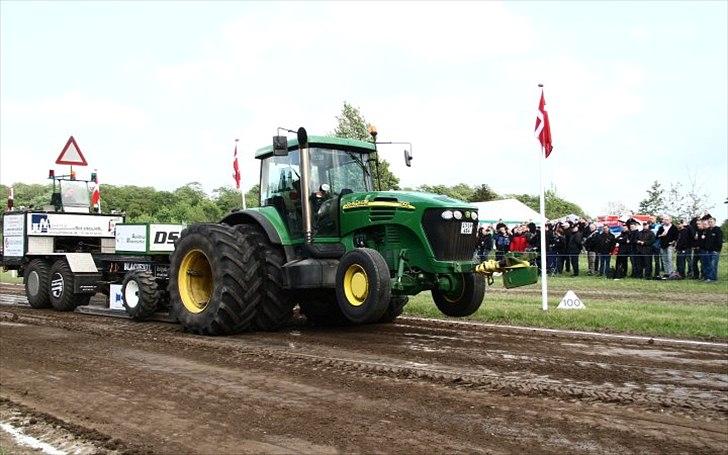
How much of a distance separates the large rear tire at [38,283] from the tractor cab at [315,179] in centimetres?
553

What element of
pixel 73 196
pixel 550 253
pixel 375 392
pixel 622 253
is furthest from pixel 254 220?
pixel 550 253

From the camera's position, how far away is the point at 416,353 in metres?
7.30

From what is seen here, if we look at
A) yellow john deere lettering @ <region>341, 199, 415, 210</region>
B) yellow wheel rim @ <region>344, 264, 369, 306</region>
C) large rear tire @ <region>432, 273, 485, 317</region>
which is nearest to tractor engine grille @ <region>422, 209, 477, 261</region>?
yellow john deere lettering @ <region>341, 199, 415, 210</region>

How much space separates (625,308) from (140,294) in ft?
25.7

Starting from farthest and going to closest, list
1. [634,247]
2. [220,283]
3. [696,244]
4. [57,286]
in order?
[634,247]
[696,244]
[57,286]
[220,283]

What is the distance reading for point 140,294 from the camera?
10609mm

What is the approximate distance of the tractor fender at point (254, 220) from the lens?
907 cm

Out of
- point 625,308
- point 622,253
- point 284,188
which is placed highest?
point 284,188

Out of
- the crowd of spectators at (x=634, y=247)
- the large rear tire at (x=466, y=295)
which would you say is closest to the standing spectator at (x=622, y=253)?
the crowd of spectators at (x=634, y=247)

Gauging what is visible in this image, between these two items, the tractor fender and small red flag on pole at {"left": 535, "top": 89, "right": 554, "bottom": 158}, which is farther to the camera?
small red flag on pole at {"left": 535, "top": 89, "right": 554, "bottom": 158}

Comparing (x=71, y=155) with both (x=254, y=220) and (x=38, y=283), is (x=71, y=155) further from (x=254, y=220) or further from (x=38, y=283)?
(x=254, y=220)

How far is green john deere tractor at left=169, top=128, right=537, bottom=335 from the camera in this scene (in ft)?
26.9

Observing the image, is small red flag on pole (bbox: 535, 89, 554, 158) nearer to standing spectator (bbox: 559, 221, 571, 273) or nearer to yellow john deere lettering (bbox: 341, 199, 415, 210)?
yellow john deere lettering (bbox: 341, 199, 415, 210)

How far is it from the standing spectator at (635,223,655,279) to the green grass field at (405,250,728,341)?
2.93ft
